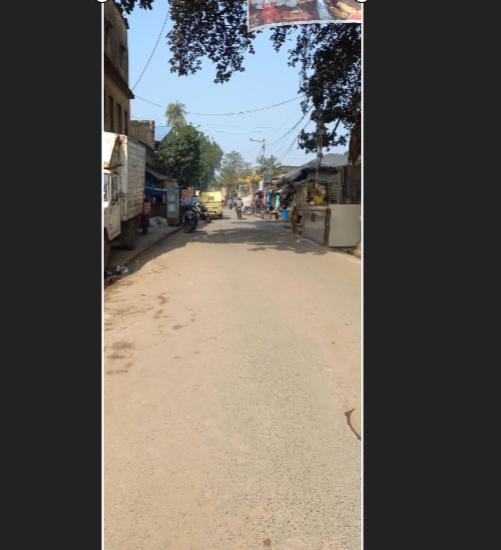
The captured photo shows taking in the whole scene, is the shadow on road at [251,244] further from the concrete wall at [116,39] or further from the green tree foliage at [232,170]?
the green tree foliage at [232,170]

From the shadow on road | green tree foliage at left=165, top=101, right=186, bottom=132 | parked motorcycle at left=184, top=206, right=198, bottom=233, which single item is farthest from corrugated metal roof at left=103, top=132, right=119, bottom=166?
green tree foliage at left=165, top=101, right=186, bottom=132

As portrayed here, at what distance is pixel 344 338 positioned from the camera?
20.1ft

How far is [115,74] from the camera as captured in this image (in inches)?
786

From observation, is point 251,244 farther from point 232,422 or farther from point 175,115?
point 175,115

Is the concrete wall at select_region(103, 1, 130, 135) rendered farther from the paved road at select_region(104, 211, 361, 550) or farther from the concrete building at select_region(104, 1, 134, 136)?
the paved road at select_region(104, 211, 361, 550)

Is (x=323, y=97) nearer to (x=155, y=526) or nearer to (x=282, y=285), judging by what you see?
(x=282, y=285)

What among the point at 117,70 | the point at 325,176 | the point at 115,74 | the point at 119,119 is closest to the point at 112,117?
the point at 119,119

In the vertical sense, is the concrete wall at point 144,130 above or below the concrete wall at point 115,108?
above

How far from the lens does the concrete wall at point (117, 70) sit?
1798cm

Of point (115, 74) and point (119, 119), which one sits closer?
point (115, 74)

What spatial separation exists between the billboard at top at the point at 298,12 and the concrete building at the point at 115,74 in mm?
10731

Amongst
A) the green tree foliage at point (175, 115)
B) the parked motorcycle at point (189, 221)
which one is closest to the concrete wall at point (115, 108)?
the parked motorcycle at point (189, 221)

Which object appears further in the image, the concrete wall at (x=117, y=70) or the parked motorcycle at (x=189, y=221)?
the parked motorcycle at (x=189, y=221)

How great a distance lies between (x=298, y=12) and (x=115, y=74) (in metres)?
14.4
